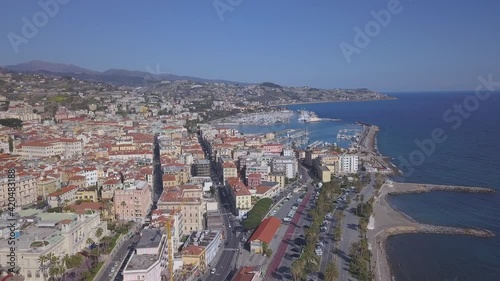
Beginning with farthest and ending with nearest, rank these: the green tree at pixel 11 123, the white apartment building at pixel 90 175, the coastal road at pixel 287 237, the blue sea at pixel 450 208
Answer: the green tree at pixel 11 123 → the white apartment building at pixel 90 175 → the blue sea at pixel 450 208 → the coastal road at pixel 287 237

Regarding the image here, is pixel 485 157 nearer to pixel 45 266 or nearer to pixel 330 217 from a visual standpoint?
pixel 330 217

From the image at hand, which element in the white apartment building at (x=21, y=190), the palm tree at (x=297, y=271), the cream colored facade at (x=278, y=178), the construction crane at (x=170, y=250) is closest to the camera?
the palm tree at (x=297, y=271)

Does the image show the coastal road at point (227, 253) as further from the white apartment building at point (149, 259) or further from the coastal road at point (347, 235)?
the coastal road at point (347, 235)

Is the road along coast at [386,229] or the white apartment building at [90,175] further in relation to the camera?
the white apartment building at [90,175]

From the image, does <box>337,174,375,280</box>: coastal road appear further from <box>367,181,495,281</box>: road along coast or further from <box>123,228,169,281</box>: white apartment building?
<box>123,228,169,281</box>: white apartment building

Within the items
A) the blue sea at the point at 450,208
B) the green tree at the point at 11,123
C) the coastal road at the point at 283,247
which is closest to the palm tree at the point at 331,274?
the coastal road at the point at 283,247

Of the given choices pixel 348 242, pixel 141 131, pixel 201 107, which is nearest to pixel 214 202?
pixel 348 242

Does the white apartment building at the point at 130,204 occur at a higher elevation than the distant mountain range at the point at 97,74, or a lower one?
lower

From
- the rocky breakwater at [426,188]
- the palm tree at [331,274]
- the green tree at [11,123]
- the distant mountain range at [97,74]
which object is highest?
the distant mountain range at [97,74]

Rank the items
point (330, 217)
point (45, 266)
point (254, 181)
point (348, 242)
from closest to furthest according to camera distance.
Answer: point (45, 266) → point (348, 242) → point (330, 217) → point (254, 181)
